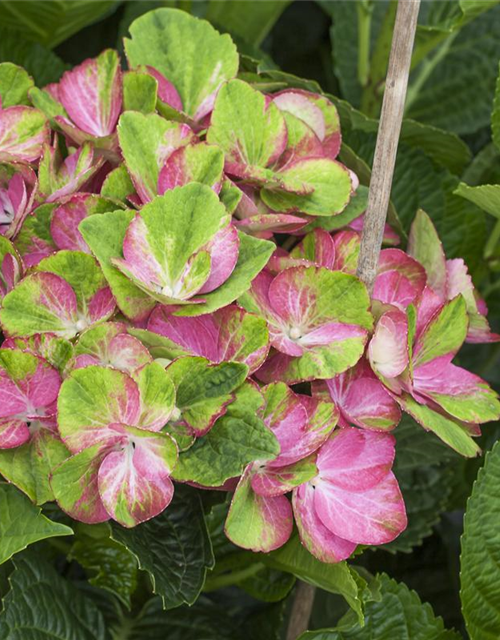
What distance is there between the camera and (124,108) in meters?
0.62

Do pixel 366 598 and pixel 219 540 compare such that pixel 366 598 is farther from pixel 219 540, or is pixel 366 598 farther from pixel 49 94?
pixel 49 94

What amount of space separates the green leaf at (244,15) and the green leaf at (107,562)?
23.4 inches

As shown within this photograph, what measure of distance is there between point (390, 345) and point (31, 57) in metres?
0.56

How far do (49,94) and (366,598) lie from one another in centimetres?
43


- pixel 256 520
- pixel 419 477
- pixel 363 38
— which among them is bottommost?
pixel 419 477

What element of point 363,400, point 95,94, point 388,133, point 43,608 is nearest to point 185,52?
point 95,94

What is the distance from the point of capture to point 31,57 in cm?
90

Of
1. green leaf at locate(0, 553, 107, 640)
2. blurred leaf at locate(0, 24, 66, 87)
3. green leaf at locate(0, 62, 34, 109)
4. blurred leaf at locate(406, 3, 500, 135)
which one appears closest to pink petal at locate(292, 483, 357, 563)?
green leaf at locate(0, 553, 107, 640)

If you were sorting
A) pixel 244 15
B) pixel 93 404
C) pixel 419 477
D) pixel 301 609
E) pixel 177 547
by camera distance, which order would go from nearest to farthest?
pixel 93 404 → pixel 177 547 → pixel 301 609 → pixel 419 477 → pixel 244 15

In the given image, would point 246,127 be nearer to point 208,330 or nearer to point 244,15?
point 208,330

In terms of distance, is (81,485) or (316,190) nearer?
(81,485)

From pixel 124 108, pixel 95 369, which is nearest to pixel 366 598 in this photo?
pixel 95 369

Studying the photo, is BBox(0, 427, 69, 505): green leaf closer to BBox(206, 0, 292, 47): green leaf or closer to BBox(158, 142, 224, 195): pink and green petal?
BBox(158, 142, 224, 195): pink and green petal

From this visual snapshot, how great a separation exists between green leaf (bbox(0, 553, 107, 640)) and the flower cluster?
15cm
